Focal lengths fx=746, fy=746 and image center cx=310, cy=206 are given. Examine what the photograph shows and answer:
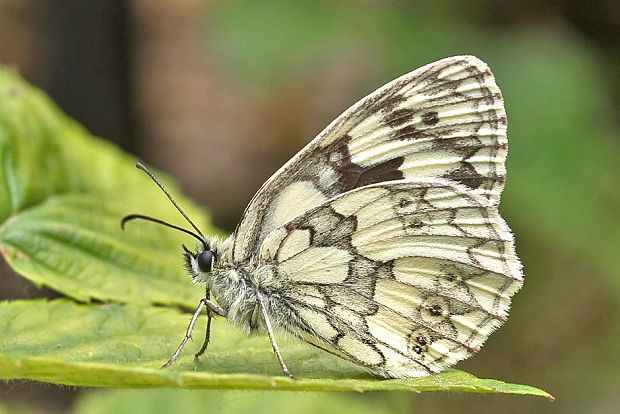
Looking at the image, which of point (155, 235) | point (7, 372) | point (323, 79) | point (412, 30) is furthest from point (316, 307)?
point (323, 79)

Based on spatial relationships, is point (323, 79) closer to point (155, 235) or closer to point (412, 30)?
point (412, 30)

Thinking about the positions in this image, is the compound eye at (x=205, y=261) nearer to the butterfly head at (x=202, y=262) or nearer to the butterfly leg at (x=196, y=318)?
the butterfly head at (x=202, y=262)

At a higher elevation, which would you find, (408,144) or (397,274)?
(408,144)

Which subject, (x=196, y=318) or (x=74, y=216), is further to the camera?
(x=74, y=216)

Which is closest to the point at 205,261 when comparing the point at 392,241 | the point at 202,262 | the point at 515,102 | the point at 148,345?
the point at 202,262

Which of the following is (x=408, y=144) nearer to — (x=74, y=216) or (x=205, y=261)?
(x=205, y=261)

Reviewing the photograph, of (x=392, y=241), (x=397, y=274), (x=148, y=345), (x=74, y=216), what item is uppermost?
(x=392, y=241)
